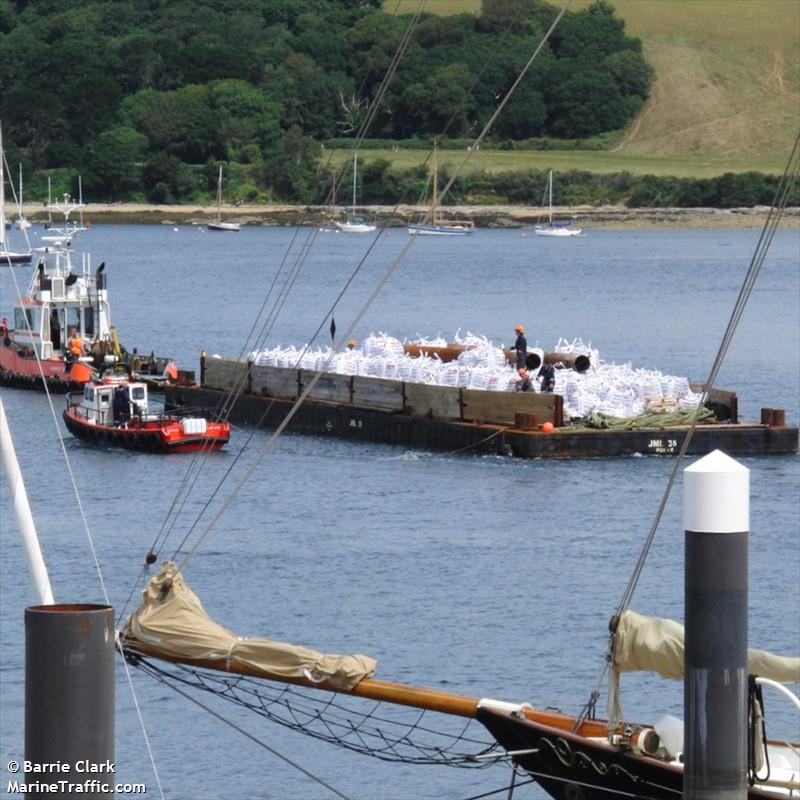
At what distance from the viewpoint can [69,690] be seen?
1138 cm

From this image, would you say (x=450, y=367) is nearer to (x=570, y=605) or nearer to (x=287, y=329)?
(x=570, y=605)

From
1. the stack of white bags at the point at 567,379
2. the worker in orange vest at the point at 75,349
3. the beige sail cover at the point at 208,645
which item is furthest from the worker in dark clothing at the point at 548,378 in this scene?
the beige sail cover at the point at 208,645

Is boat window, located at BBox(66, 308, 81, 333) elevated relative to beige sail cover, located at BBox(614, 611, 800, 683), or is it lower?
lower

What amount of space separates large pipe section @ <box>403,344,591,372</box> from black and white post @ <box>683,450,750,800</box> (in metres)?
36.4

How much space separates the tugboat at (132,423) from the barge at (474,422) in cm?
128

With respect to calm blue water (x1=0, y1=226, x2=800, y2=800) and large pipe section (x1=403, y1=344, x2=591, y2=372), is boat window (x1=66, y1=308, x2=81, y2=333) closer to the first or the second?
calm blue water (x1=0, y1=226, x2=800, y2=800)

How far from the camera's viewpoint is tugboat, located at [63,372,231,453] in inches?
1929

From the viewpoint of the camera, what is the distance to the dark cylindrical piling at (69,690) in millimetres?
11367

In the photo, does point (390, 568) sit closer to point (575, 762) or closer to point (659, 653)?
point (575, 762)

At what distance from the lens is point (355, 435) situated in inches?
2000

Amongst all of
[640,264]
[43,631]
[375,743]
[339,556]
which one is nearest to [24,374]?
[339,556]

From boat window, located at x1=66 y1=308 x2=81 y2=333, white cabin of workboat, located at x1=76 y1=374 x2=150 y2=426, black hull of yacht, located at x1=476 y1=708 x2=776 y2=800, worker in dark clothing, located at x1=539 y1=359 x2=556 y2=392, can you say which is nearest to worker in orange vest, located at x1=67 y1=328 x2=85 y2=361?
boat window, located at x1=66 y1=308 x2=81 y2=333

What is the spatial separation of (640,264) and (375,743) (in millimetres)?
140688

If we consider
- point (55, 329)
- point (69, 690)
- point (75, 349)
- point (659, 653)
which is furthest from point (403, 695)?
point (55, 329)
